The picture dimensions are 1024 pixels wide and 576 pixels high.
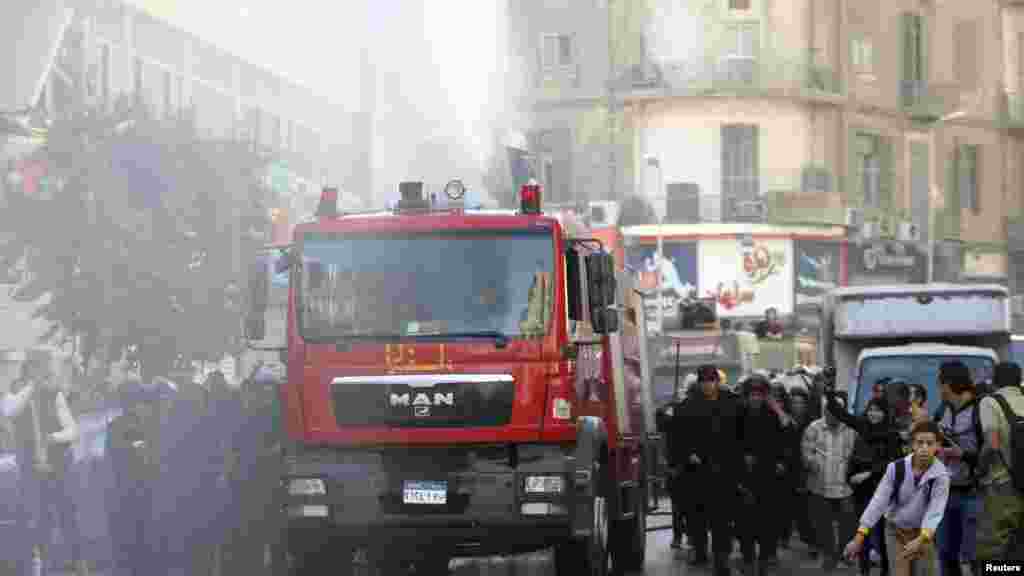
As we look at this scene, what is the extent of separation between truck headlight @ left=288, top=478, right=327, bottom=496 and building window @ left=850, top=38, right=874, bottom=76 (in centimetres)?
4677

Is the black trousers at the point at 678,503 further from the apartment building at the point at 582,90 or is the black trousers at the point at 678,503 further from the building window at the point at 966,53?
the building window at the point at 966,53

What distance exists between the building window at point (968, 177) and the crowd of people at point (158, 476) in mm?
48598

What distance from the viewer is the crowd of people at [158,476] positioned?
49.0 feet

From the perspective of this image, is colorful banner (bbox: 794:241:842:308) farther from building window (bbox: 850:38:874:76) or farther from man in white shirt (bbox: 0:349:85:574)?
man in white shirt (bbox: 0:349:85:574)

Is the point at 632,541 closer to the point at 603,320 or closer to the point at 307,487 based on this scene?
the point at 603,320

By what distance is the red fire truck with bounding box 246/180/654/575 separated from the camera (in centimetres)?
1421

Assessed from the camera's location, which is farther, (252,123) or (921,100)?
(921,100)

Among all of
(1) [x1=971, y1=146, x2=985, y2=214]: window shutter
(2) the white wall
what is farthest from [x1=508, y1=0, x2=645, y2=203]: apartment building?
(1) [x1=971, y1=146, x2=985, y2=214]: window shutter

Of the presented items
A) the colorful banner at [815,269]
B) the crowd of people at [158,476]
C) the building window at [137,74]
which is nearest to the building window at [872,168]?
the colorful banner at [815,269]

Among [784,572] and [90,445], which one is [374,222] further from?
[784,572]

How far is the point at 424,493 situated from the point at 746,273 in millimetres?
41467

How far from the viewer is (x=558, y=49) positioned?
59.0 meters

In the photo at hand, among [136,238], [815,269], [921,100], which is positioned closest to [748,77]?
[815,269]

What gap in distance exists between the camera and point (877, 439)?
1681 centimetres
